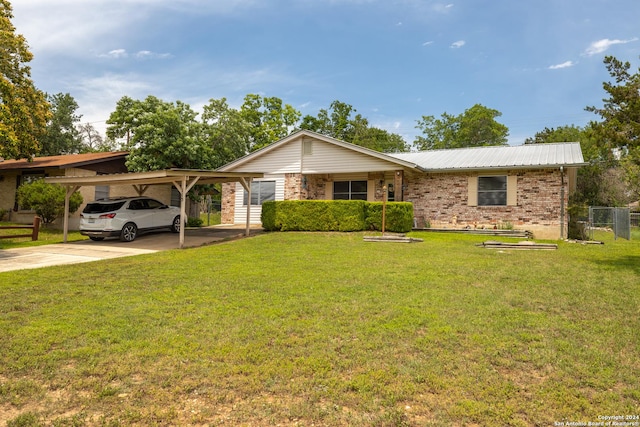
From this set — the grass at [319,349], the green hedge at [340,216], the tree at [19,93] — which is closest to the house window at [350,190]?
the green hedge at [340,216]

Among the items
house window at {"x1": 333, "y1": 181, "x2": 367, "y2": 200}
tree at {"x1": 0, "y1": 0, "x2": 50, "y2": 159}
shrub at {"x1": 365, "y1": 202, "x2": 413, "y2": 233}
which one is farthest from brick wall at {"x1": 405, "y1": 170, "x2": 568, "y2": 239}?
tree at {"x1": 0, "y1": 0, "x2": 50, "y2": 159}

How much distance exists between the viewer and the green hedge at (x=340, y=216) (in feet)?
49.4

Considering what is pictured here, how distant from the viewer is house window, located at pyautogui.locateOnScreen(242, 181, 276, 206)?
19531 millimetres

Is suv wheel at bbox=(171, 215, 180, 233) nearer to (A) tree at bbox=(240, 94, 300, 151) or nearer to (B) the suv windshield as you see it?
(B) the suv windshield

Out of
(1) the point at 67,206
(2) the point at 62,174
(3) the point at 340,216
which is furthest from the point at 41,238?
(3) the point at 340,216

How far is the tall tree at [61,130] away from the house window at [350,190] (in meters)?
26.8

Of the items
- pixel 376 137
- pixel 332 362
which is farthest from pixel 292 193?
pixel 376 137

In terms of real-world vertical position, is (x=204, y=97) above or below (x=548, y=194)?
above

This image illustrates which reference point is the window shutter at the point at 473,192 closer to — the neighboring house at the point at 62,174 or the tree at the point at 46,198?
the neighboring house at the point at 62,174

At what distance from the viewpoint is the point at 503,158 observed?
17672 mm

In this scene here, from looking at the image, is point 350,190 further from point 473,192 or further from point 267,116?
point 267,116

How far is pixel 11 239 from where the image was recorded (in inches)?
568

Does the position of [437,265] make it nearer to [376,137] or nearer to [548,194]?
[548,194]

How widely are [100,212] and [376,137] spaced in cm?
3884
